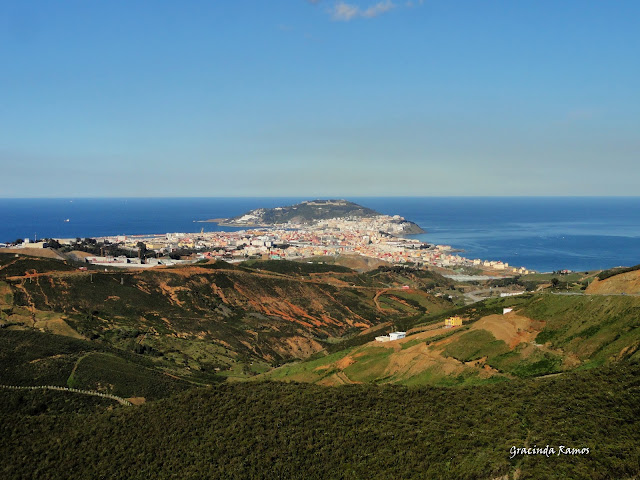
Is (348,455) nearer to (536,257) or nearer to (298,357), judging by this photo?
(298,357)

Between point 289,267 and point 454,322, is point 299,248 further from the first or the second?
point 454,322

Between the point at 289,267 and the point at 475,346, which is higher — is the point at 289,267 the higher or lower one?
the lower one

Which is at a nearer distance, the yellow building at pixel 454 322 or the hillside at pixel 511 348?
the hillside at pixel 511 348

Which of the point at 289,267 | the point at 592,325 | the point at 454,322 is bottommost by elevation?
the point at 289,267

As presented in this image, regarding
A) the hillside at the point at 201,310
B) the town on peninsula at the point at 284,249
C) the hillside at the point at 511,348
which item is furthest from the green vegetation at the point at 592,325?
the town on peninsula at the point at 284,249

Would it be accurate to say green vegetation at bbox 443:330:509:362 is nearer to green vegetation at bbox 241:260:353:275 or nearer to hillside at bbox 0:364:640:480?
hillside at bbox 0:364:640:480

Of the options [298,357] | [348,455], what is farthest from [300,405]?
[298,357]

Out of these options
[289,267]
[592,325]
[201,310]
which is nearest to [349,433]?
[592,325]

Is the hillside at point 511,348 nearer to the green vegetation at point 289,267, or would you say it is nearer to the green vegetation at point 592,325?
the green vegetation at point 592,325

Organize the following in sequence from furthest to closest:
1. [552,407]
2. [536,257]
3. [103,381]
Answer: [536,257]
[103,381]
[552,407]

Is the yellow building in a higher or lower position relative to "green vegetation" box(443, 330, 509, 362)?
lower

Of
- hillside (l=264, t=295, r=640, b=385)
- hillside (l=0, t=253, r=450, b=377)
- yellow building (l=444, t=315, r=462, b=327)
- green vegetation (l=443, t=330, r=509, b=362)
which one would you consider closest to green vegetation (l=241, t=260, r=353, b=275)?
hillside (l=0, t=253, r=450, b=377)
